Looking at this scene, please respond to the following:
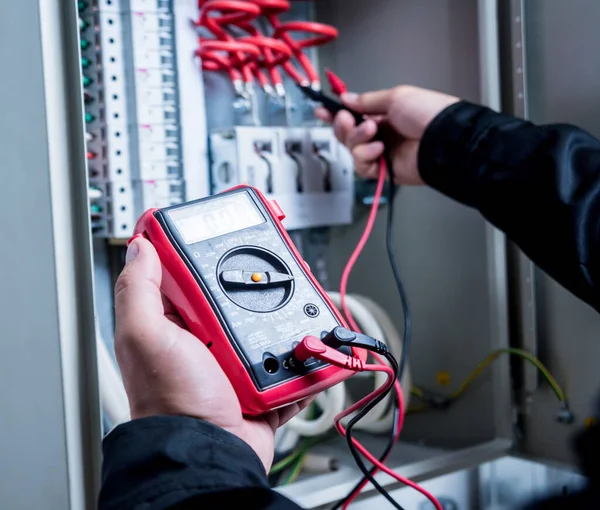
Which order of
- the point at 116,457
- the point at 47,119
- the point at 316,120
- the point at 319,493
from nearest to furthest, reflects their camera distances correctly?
the point at 116,457, the point at 47,119, the point at 319,493, the point at 316,120

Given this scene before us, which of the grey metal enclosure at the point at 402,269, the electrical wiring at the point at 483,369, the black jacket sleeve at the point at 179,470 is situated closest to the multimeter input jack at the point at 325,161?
the grey metal enclosure at the point at 402,269

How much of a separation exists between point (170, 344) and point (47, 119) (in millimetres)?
253

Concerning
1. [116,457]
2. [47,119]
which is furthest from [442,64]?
[116,457]

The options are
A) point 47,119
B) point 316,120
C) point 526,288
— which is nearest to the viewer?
A: point 47,119

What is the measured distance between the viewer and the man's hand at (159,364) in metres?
0.51

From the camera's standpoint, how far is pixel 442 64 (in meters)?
1.05

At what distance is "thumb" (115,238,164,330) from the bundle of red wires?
450mm

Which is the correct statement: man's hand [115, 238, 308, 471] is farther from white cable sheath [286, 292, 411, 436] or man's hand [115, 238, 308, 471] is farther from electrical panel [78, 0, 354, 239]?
white cable sheath [286, 292, 411, 436]

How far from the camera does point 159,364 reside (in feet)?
1.67

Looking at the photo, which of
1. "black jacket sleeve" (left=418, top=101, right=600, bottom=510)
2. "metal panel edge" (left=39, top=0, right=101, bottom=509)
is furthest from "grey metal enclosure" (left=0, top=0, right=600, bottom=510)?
"black jacket sleeve" (left=418, top=101, right=600, bottom=510)

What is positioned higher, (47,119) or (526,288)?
(47,119)

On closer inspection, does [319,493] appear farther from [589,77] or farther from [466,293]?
[589,77]

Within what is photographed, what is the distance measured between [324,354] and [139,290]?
16cm

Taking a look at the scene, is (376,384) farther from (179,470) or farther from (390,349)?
(179,470)
